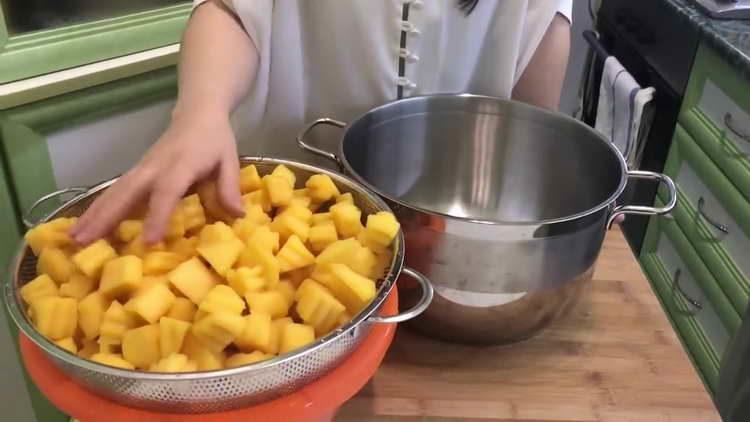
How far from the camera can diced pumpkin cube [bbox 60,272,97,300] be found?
0.46 m

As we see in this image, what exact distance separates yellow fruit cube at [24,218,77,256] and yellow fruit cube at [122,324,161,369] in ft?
0.34

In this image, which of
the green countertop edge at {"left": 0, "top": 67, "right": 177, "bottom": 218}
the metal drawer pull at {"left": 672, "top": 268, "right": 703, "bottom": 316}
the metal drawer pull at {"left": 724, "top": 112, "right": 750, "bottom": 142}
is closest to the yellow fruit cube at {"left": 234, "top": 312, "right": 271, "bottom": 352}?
the green countertop edge at {"left": 0, "top": 67, "right": 177, "bottom": 218}

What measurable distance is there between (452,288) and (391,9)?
34cm

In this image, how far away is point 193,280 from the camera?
1.49ft

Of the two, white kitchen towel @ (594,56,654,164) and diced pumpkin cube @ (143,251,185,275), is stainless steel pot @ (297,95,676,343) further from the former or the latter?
white kitchen towel @ (594,56,654,164)

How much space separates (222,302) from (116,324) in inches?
2.6

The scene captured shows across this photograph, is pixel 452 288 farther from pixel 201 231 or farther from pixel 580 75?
pixel 580 75

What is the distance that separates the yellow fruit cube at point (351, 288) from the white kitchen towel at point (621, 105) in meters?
1.11

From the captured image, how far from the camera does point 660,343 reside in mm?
638

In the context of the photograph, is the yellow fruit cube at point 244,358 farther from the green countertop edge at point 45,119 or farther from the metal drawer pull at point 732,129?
the metal drawer pull at point 732,129

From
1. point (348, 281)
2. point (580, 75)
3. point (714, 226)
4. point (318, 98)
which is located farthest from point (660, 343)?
point (580, 75)

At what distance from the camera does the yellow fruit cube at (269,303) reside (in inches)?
17.7

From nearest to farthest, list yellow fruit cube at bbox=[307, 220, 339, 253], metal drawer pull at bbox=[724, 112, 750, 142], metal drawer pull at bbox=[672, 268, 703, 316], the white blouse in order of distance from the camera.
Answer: yellow fruit cube at bbox=[307, 220, 339, 253], the white blouse, metal drawer pull at bbox=[724, 112, 750, 142], metal drawer pull at bbox=[672, 268, 703, 316]

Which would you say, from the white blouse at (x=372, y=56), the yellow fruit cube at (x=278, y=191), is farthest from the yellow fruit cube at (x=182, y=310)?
the white blouse at (x=372, y=56)
